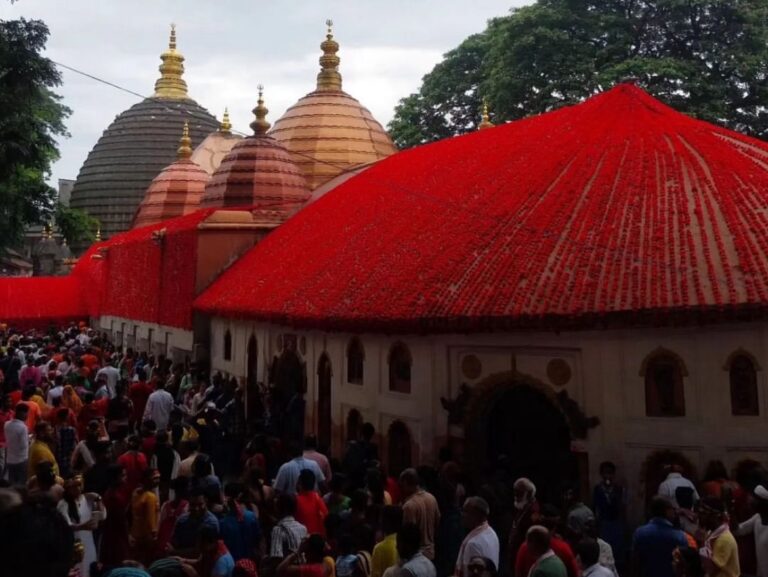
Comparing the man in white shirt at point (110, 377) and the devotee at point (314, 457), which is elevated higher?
the man in white shirt at point (110, 377)

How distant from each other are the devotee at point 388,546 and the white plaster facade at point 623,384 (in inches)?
162

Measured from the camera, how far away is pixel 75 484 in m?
6.22

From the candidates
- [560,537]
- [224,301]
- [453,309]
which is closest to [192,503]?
[560,537]

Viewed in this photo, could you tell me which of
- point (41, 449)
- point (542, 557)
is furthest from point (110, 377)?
point (542, 557)

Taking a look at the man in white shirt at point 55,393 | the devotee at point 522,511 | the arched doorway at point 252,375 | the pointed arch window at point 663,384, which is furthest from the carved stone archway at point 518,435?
the man in white shirt at point 55,393

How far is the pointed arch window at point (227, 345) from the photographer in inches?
668

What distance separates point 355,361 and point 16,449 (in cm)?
503

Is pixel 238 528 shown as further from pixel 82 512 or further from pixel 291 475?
pixel 291 475

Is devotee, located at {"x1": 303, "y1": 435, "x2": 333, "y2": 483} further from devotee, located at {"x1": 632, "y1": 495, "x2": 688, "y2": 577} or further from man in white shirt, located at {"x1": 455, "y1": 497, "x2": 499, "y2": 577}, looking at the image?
devotee, located at {"x1": 632, "y1": 495, "x2": 688, "y2": 577}

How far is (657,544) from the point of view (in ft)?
18.4

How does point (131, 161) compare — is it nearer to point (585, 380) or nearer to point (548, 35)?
point (548, 35)

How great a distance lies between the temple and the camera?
8477 millimetres

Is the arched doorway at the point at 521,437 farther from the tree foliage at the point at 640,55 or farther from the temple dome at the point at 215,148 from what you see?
the temple dome at the point at 215,148

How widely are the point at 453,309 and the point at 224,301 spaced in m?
7.60
